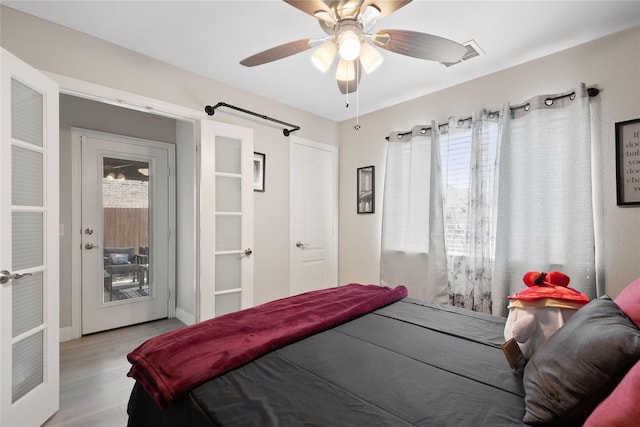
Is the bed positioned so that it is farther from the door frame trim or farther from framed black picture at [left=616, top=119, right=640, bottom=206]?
the door frame trim

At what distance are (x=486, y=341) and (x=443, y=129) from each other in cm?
221

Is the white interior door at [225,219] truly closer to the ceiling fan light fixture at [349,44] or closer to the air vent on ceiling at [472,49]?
the ceiling fan light fixture at [349,44]

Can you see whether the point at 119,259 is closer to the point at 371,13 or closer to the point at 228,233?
the point at 228,233

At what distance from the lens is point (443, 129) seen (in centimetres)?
304

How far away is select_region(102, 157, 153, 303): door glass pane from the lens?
3.33 meters

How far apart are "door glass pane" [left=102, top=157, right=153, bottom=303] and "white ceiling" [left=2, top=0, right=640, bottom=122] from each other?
1500 mm

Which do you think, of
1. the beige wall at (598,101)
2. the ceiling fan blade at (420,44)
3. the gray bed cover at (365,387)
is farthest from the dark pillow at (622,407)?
the beige wall at (598,101)

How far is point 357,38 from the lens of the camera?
1529mm

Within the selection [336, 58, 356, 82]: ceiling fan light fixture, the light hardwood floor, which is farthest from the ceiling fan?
the light hardwood floor

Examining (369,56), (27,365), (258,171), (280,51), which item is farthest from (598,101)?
(27,365)

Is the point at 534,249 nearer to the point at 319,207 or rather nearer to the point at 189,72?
the point at 319,207


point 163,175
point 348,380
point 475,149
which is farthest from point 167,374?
point 163,175

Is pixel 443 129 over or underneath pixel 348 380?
over

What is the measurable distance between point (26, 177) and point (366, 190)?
3062 mm
